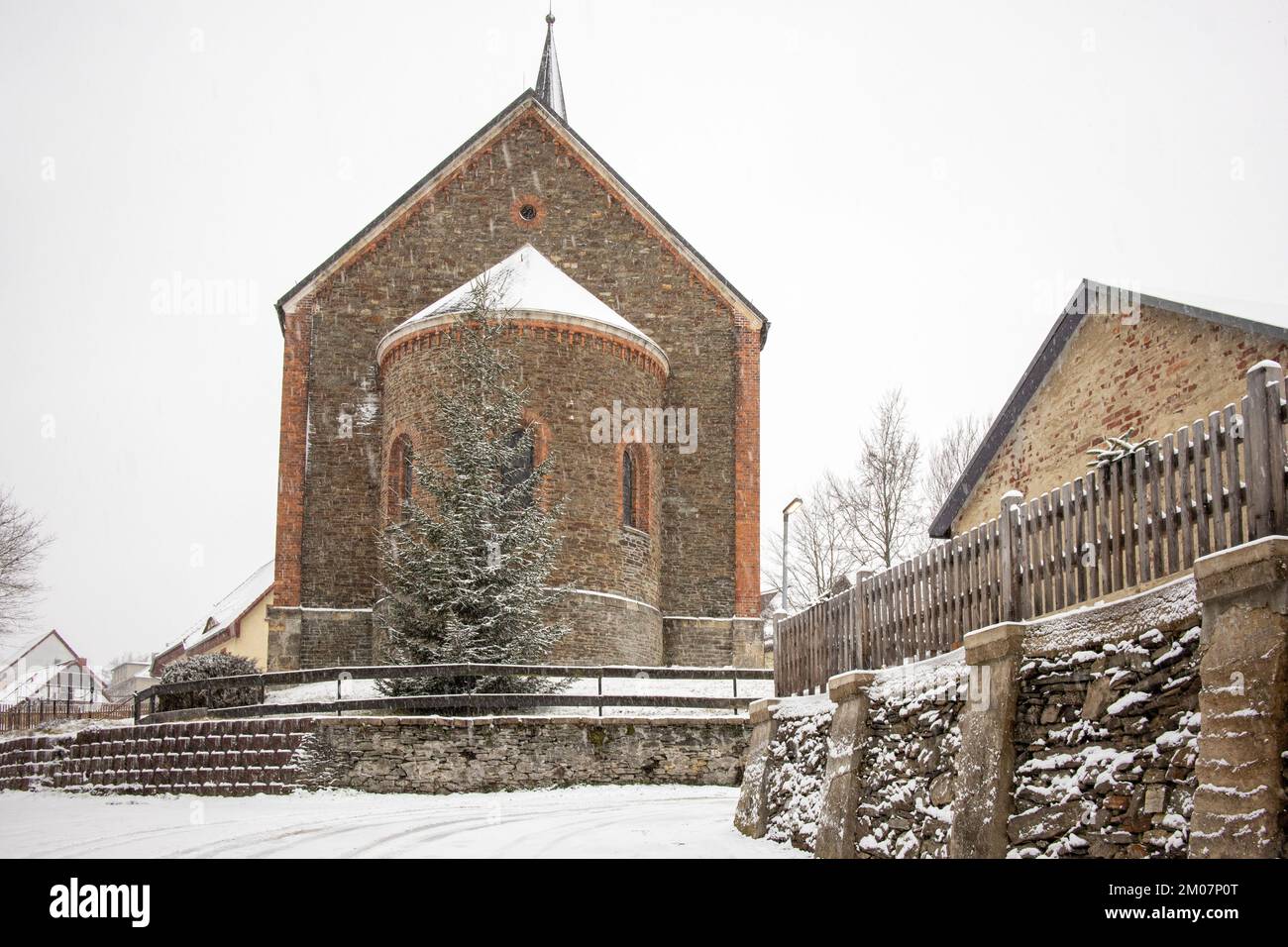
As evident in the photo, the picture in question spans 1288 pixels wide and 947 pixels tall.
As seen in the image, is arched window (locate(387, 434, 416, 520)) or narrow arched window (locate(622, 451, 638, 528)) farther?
narrow arched window (locate(622, 451, 638, 528))

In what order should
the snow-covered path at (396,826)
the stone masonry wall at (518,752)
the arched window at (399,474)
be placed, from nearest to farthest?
the snow-covered path at (396,826), the stone masonry wall at (518,752), the arched window at (399,474)

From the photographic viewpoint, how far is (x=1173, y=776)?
6.64 m

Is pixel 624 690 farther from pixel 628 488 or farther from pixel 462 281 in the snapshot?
pixel 462 281

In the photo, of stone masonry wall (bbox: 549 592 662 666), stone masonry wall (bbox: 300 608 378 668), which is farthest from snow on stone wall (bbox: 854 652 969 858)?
stone masonry wall (bbox: 300 608 378 668)

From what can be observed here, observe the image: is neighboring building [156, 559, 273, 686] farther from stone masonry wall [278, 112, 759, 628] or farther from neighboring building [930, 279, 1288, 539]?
neighboring building [930, 279, 1288, 539]

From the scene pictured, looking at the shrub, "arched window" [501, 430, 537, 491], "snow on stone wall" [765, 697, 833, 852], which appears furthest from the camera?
"arched window" [501, 430, 537, 491]

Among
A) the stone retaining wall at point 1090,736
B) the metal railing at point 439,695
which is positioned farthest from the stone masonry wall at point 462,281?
the stone retaining wall at point 1090,736

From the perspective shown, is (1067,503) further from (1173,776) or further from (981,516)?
(981,516)

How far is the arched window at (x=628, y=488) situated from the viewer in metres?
27.0

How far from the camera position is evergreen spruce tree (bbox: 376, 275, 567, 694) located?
20672mm

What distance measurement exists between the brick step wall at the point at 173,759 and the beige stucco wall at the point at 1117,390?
10600mm

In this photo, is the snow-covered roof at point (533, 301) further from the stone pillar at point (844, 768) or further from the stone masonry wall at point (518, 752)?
the stone pillar at point (844, 768)

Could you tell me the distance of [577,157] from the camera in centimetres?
3059

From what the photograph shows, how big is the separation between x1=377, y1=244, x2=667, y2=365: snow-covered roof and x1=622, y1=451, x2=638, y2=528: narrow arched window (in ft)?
8.17
